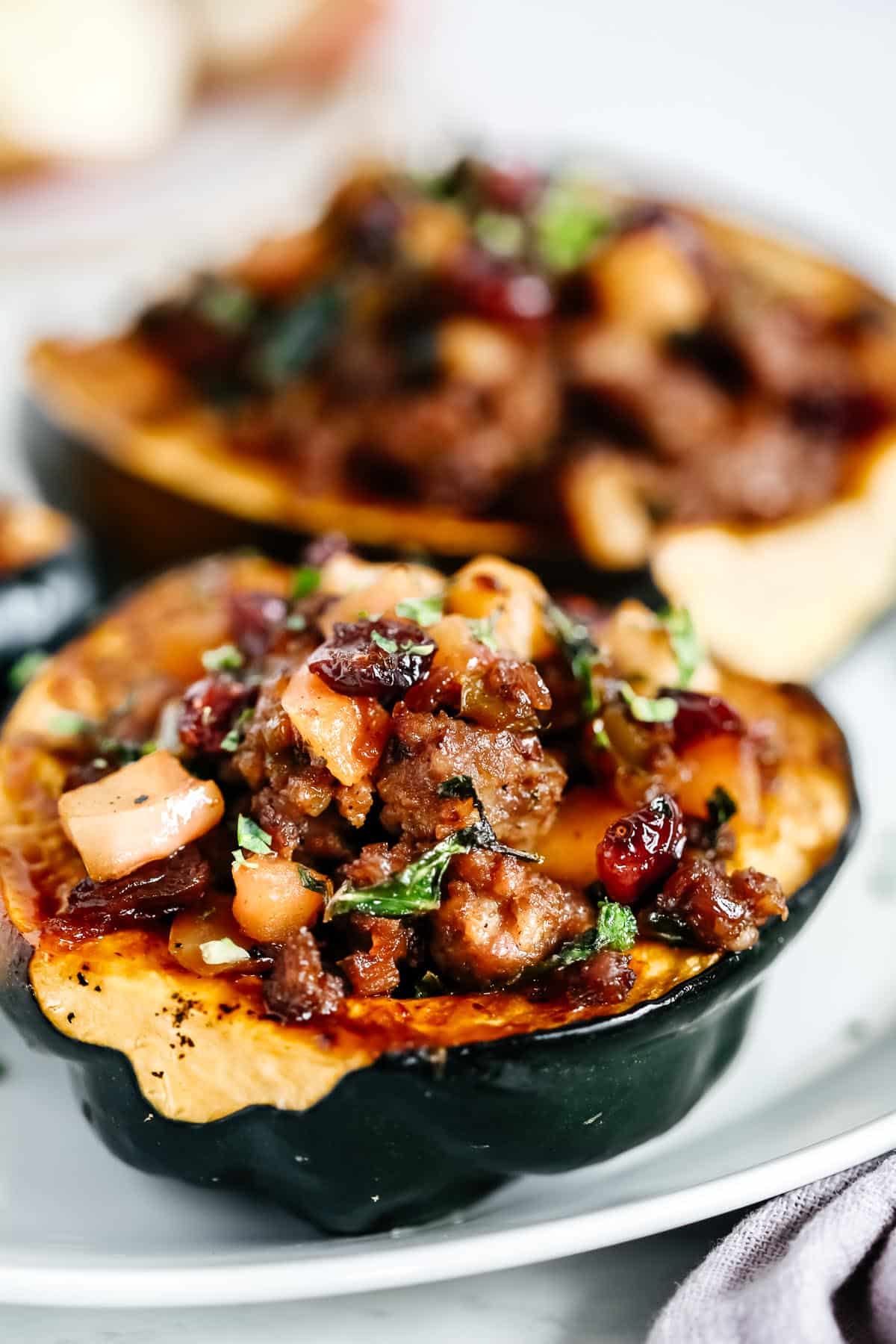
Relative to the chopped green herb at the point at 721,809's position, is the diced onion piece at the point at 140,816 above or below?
below

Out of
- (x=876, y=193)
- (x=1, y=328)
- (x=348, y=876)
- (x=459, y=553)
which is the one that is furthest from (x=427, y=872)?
(x=876, y=193)

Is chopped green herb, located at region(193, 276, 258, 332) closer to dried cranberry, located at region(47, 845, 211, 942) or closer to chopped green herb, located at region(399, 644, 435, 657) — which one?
chopped green herb, located at region(399, 644, 435, 657)

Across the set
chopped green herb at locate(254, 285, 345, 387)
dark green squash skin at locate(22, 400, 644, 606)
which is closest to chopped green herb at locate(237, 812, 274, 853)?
dark green squash skin at locate(22, 400, 644, 606)

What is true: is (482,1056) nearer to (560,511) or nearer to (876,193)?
(560,511)

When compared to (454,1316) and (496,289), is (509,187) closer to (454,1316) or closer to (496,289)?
(496,289)

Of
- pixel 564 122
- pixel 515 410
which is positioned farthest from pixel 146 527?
pixel 564 122

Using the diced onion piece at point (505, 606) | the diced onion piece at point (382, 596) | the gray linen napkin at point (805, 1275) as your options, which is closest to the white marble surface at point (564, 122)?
the diced onion piece at point (382, 596)

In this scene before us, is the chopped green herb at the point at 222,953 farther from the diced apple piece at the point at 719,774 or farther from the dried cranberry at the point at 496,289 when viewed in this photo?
the dried cranberry at the point at 496,289
